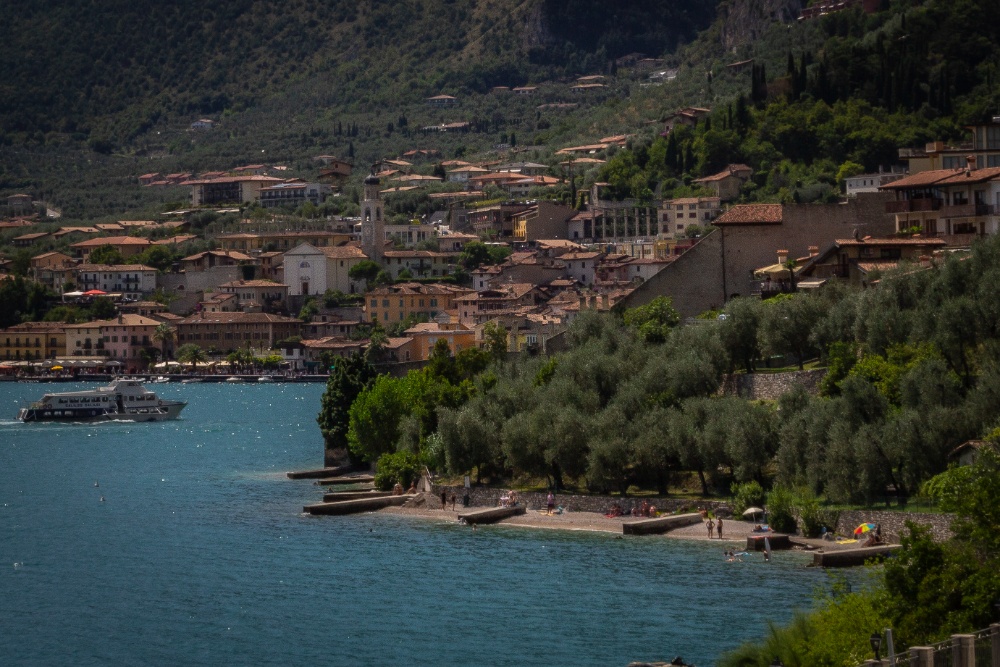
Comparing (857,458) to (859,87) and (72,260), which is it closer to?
(859,87)

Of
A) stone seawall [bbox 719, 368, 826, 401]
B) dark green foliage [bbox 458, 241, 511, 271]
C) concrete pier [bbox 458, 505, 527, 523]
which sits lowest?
concrete pier [bbox 458, 505, 527, 523]

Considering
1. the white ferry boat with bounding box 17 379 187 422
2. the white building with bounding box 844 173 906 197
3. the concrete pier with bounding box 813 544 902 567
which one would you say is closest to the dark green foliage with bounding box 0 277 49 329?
the white ferry boat with bounding box 17 379 187 422

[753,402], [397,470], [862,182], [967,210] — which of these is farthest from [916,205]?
[862,182]

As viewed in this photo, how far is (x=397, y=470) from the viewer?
6519cm

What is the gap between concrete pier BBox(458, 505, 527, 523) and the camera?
5756 centimetres

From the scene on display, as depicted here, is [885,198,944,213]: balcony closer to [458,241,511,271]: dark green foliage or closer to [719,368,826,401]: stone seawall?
[719,368,826,401]: stone seawall

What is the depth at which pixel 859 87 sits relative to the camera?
120375mm

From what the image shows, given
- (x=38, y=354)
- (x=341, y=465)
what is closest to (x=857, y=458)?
(x=341, y=465)

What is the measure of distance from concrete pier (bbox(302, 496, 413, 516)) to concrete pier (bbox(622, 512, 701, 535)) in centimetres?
1116

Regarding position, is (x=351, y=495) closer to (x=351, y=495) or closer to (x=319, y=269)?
(x=351, y=495)

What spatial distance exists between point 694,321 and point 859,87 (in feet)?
180

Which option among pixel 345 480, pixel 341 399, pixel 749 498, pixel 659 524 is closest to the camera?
pixel 749 498

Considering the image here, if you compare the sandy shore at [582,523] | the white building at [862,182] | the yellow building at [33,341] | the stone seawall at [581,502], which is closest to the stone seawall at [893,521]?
the sandy shore at [582,523]

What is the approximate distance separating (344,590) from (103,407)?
71.3 meters
